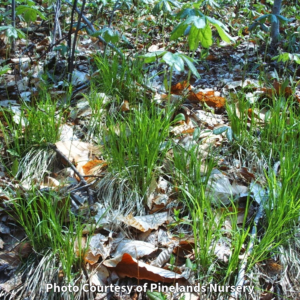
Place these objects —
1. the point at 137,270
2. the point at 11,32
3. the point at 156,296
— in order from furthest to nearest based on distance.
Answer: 1. the point at 11,32
2. the point at 137,270
3. the point at 156,296

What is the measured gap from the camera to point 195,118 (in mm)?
2404

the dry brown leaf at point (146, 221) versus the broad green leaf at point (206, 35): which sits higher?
the broad green leaf at point (206, 35)

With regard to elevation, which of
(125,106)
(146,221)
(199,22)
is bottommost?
(146,221)

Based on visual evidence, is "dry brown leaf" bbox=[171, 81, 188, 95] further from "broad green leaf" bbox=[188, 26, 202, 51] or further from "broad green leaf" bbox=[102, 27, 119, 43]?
→ "broad green leaf" bbox=[188, 26, 202, 51]

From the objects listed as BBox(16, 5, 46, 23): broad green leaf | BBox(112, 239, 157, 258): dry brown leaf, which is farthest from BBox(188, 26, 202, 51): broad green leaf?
BBox(16, 5, 46, 23): broad green leaf

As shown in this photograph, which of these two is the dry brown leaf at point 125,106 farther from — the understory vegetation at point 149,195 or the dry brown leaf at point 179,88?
the dry brown leaf at point 179,88

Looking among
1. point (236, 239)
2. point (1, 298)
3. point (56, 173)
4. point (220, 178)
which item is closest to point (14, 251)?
point (1, 298)

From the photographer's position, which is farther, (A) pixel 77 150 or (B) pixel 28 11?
(B) pixel 28 11

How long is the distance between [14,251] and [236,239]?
946 mm

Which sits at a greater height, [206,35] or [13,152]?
[206,35]

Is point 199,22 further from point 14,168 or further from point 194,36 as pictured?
point 14,168

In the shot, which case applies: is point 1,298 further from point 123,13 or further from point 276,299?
point 123,13

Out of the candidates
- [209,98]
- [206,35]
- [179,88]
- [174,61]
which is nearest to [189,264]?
[174,61]

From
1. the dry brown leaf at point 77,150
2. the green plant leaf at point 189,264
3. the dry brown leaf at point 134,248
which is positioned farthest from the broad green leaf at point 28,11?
the green plant leaf at point 189,264
